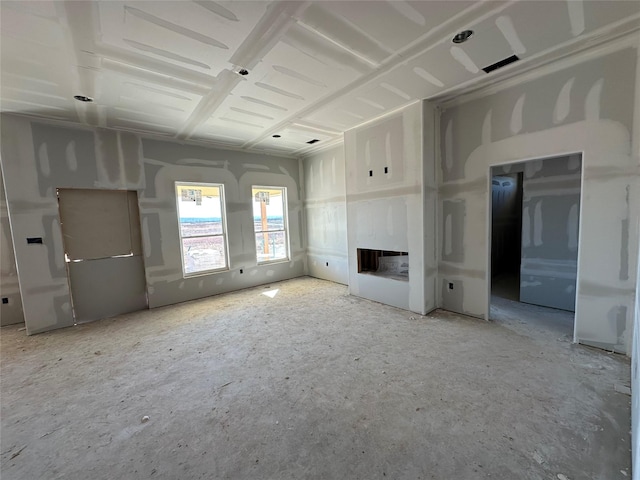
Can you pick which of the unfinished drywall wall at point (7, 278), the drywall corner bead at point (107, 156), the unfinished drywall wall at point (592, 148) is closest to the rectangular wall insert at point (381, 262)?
the unfinished drywall wall at point (592, 148)

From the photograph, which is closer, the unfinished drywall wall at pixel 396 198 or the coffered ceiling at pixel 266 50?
the coffered ceiling at pixel 266 50

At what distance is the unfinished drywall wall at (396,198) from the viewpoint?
12.0ft

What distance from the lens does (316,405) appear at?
2.06 m

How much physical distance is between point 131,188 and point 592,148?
6.28 m

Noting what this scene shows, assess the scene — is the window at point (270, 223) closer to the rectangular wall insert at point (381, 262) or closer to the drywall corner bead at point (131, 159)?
the drywall corner bead at point (131, 159)

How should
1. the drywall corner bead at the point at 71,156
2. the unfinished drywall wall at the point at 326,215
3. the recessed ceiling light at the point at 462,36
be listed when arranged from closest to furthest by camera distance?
the recessed ceiling light at the point at 462,36 → the drywall corner bead at the point at 71,156 → the unfinished drywall wall at the point at 326,215

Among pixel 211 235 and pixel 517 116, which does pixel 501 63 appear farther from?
pixel 211 235

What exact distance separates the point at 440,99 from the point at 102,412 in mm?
5010

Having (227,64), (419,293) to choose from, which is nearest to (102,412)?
(227,64)

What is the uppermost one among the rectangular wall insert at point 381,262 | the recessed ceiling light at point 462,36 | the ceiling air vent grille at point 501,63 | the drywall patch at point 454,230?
the ceiling air vent grille at point 501,63

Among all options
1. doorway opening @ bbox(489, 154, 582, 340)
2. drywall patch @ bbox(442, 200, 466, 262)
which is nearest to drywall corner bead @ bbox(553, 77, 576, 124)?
A: doorway opening @ bbox(489, 154, 582, 340)

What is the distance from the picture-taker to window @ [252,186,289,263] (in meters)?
6.00

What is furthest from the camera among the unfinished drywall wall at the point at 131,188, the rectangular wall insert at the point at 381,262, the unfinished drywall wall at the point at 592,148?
the rectangular wall insert at the point at 381,262

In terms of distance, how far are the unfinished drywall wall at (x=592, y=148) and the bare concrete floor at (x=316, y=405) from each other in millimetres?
519
